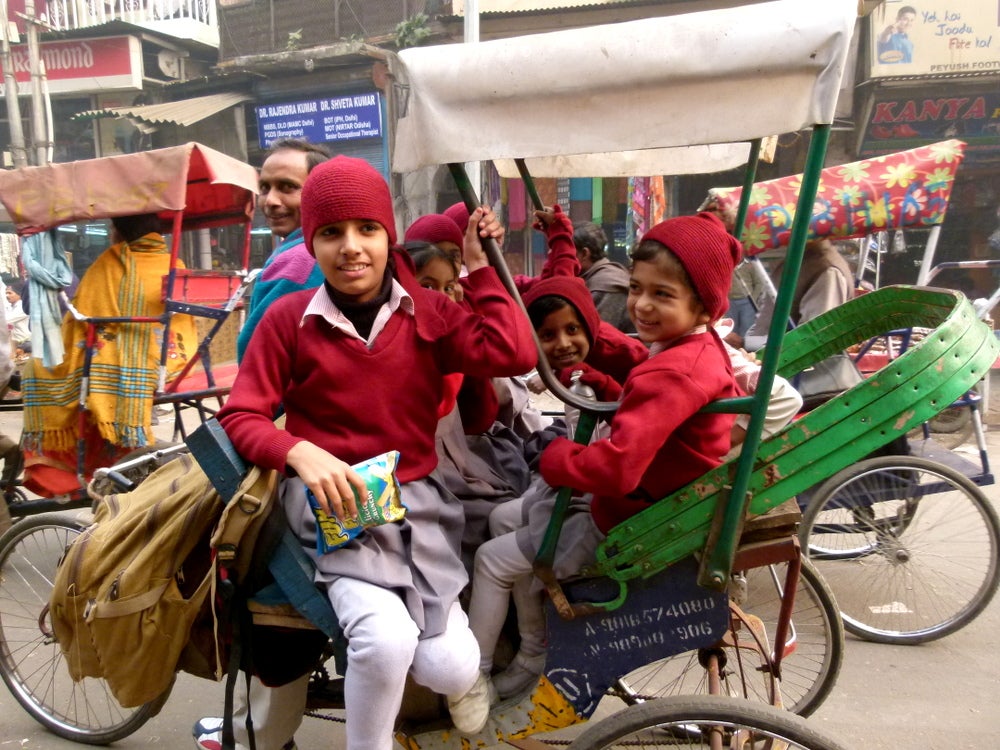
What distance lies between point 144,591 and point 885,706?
2550 millimetres

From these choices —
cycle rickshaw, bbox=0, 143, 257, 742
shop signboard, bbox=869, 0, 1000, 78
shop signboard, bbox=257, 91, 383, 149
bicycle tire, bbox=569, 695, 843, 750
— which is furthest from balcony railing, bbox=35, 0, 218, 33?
bicycle tire, bbox=569, 695, 843, 750

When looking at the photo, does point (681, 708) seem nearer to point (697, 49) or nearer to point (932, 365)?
point (932, 365)

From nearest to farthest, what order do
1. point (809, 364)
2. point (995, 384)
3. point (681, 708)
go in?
point (681, 708)
point (809, 364)
point (995, 384)

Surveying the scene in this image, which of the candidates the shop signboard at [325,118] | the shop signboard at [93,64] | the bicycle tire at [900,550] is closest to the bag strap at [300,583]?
the bicycle tire at [900,550]

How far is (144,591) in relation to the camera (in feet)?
5.93

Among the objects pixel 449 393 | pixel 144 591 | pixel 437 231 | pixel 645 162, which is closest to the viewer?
pixel 144 591

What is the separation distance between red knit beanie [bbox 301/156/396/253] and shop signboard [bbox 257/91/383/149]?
11.8m

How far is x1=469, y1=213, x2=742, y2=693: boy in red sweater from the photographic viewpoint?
160cm

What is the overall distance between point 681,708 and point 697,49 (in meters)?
1.30

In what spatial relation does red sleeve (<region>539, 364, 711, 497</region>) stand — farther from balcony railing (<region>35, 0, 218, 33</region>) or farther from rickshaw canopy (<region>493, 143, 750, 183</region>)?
balcony railing (<region>35, 0, 218, 33</region>)

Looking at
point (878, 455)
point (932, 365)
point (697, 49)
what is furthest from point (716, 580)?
point (878, 455)

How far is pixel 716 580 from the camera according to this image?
66.6 inches

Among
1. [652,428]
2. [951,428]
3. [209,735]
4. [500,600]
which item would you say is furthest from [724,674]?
[951,428]

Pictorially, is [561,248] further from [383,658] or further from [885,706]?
[885,706]
